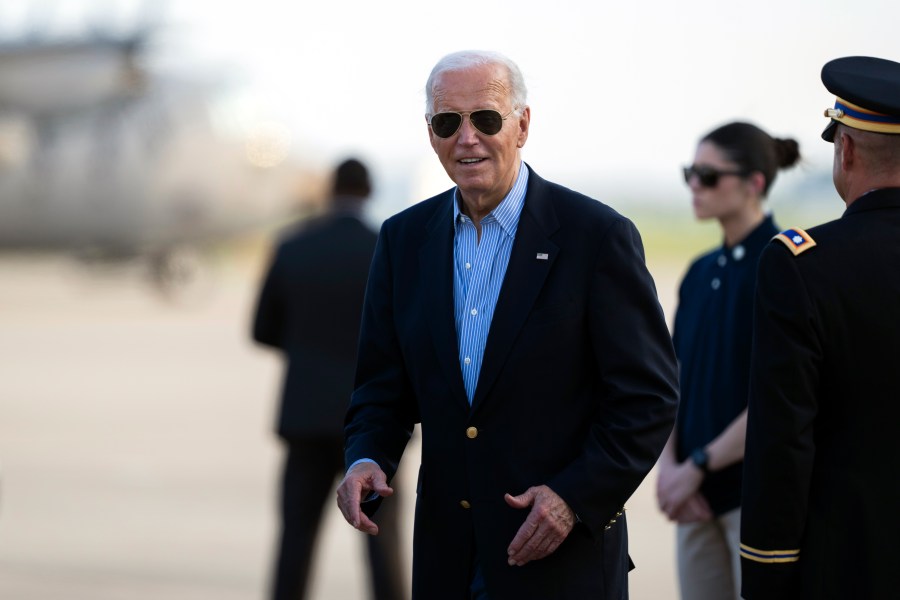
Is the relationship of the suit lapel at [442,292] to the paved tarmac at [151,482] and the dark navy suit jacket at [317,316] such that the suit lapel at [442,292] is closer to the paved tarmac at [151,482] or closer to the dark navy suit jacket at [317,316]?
the dark navy suit jacket at [317,316]

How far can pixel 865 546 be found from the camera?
2.37 meters

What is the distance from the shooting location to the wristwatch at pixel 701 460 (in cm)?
356

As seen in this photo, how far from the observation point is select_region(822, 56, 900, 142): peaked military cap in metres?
2.39

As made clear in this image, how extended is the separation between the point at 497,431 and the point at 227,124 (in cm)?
2101

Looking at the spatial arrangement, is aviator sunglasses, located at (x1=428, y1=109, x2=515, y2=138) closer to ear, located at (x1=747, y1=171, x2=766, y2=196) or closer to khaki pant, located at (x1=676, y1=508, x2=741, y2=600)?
ear, located at (x1=747, y1=171, x2=766, y2=196)

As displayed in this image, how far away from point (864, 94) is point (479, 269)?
81 cm

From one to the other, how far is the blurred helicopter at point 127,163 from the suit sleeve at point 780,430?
2073cm

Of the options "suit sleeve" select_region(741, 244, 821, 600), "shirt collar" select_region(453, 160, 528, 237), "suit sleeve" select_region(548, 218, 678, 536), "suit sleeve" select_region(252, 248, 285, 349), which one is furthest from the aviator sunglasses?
"suit sleeve" select_region(252, 248, 285, 349)

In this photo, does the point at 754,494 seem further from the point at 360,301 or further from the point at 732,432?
the point at 360,301

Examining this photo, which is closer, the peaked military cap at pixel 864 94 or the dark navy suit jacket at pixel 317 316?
the peaked military cap at pixel 864 94

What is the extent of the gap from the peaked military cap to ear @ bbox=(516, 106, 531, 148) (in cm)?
59

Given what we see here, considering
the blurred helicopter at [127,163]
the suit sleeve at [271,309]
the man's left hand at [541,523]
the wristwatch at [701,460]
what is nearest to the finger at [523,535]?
the man's left hand at [541,523]

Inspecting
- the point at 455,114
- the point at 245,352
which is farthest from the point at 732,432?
the point at 245,352

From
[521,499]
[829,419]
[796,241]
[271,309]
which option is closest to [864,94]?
[796,241]
